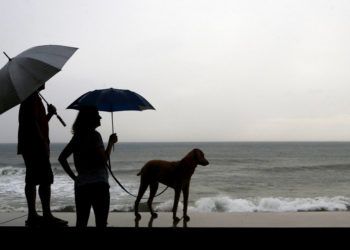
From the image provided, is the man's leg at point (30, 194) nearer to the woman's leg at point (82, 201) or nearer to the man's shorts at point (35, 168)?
the man's shorts at point (35, 168)

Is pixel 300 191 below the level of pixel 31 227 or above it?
below

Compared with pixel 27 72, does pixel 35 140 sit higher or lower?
lower

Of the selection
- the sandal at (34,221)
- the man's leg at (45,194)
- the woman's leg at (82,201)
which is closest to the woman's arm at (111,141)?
the woman's leg at (82,201)

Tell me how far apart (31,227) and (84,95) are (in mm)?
1689

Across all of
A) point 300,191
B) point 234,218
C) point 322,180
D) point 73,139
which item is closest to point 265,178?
point 322,180

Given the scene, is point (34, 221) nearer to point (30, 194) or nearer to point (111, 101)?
point (30, 194)

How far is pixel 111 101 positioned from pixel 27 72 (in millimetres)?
1080

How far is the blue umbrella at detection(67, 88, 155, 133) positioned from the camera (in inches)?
212

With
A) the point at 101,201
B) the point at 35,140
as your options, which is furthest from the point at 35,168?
the point at 101,201

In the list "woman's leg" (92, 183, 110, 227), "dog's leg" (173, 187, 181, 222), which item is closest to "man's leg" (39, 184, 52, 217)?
"woman's leg" (92, 183, 110, 227)

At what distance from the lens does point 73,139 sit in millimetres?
4254

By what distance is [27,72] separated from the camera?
4695 mm

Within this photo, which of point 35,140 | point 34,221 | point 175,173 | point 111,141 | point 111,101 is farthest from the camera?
point 175,173
